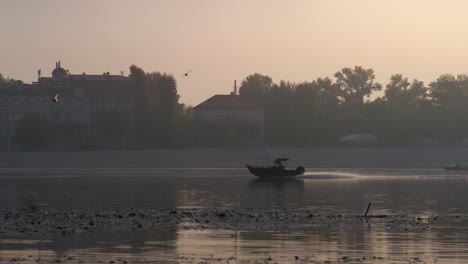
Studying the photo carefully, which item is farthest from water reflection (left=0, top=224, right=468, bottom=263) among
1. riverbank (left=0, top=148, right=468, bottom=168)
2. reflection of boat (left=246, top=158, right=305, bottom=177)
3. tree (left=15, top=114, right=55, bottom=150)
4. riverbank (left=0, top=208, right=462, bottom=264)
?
tree (left=15, top=114, right=55, bottom=150)

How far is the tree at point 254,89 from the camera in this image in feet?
596

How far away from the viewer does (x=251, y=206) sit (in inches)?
2087

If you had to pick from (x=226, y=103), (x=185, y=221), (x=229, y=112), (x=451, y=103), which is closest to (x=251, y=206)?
(x=185, y=221)

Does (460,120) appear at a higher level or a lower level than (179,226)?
higher

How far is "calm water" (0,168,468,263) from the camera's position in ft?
102

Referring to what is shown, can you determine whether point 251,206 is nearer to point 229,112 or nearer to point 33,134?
point 33,134

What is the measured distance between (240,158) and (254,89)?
50.0m

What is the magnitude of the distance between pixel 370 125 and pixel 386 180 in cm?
7919

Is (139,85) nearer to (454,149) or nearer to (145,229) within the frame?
(454,149)

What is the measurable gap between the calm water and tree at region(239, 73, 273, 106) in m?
83.6

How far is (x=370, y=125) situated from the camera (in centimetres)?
16762

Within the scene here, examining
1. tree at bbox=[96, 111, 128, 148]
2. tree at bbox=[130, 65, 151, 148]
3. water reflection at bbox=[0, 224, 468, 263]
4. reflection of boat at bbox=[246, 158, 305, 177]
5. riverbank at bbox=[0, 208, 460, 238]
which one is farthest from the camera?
tree at bbox=[130, 65, 151, 148]

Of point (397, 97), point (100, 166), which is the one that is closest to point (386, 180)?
point (100, 166)

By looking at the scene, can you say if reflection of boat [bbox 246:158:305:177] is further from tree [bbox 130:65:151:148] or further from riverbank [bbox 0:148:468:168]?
tree [bbox 130:65:151:148]
